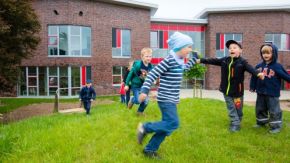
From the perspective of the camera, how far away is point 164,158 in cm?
432

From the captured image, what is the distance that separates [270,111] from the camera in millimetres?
6543

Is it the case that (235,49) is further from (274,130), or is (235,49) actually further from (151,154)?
(151,154)

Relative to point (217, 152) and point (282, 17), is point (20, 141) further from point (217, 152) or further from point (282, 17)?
point (282, 17)

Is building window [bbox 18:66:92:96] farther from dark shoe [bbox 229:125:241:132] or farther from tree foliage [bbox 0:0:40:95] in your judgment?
dark shoe [bbox 229:125:241:132]

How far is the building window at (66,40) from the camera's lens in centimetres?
2545

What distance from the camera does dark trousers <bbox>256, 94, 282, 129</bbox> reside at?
20.9ft

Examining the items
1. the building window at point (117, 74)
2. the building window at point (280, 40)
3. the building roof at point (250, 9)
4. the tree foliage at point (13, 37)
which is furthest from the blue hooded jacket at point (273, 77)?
the building window at point (280, 40)

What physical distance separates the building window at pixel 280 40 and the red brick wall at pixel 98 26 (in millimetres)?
13934

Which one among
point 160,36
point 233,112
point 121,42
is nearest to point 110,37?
point 121,42

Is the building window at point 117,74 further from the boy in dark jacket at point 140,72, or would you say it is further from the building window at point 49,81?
the boy in dark jacket at point 140,72

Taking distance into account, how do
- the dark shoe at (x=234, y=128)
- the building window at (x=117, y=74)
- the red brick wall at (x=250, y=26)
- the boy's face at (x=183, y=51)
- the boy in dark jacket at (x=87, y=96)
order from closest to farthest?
1. the boy's face at (x=183, y=51)
2. the dark shoe at (x=234, y=128)
3. the boy in dark jacket at (x=87, y=96)
4. the building window at (x=117, y=74)
5. the red brick wall at (x=250, y=26)

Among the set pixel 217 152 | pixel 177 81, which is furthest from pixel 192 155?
pixel 177 81

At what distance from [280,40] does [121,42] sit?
59.8ft

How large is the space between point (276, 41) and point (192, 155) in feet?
105
